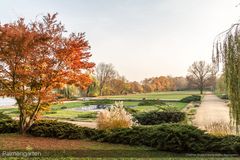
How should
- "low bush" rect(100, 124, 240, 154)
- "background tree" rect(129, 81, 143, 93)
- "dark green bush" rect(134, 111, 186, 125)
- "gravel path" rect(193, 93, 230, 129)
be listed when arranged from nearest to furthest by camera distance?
1. "low bush" rect(100, 124, 240, 154)
2. "dark green bush" rect(134, 111, 186, 125)
3. "gravel path" rect(193, 93, 230, 129)
4. "background tree" rect(129, 81, 143, 93)

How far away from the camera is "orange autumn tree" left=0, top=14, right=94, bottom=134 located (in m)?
7.93

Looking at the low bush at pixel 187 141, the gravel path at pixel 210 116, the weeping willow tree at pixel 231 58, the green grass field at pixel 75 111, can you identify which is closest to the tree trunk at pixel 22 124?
the green grass field at pixel 75 111

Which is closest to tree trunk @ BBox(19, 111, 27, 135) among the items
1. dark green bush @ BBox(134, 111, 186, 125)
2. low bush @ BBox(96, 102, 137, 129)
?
low bush @ BBox(96, 102, 137, 129)

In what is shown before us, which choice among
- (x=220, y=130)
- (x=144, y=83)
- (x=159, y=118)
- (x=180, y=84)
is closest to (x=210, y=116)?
(x=159, y=118)

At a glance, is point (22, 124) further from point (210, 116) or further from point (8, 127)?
point (210, 116)

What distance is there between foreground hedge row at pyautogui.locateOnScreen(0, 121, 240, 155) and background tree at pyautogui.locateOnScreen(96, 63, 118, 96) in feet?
149

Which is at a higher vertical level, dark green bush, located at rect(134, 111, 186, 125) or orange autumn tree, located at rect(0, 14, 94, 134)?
orange autumn tree, located at rect(0, 14, 94, 134)

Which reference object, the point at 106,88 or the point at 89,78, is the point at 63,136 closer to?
the point at 89,78

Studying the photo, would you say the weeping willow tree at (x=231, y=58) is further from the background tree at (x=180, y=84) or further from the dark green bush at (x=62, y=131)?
the background tree at (x=180, y=84)

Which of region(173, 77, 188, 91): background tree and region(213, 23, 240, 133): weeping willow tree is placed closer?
region(213, 23, 240, 133): weeping willow tree

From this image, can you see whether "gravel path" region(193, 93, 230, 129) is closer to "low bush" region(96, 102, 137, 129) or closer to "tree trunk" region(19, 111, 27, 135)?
"low bush" region(96, 102, 137, 129)

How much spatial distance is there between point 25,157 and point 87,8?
406 inches

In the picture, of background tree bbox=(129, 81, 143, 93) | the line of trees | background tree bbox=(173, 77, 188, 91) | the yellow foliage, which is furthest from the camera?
background tree bbox=(173, 77, 188, 91)

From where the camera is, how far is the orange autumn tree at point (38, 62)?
26.0 feet
